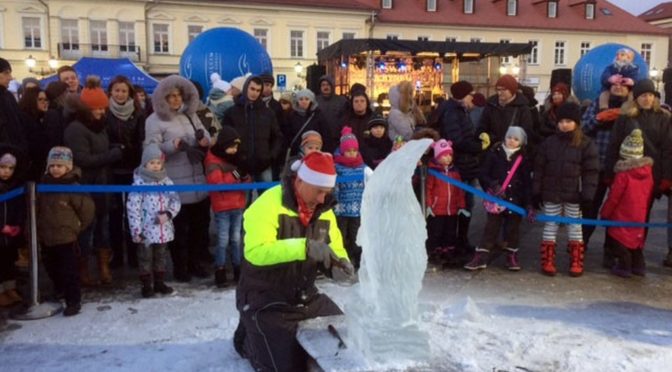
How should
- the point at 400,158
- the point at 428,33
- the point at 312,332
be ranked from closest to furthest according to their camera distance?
the point at 400,158
the point at 312,332
the point at 428,33

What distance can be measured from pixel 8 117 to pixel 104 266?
1580 millimetres

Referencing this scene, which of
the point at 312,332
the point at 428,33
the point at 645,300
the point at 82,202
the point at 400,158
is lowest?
the point at 645,300

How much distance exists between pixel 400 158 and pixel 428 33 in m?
44.1

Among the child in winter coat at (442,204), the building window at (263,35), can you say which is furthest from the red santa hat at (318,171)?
the building window at (263,35)

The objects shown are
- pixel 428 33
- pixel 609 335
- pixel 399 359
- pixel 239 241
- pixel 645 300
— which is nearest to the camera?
pixel 399 359

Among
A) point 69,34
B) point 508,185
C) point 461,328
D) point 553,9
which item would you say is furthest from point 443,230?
point 553,9

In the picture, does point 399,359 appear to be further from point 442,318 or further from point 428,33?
point 428,33

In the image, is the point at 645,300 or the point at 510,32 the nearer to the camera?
the point at 645,300

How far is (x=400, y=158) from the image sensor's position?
112 inches

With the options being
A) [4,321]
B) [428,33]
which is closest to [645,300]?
[4,321]

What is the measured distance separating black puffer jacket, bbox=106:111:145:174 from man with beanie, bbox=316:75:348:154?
2.00 metres

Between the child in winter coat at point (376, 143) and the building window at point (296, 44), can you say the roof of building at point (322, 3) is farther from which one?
the child in winter coat at point (376, 143)

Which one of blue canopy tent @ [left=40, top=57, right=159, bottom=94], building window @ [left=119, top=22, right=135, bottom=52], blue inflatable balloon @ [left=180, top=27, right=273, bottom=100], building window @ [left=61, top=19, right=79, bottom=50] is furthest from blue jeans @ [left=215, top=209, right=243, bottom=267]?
building window @ [left=61, top=19, right=79, bottom=50]

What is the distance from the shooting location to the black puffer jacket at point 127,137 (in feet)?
19.6
